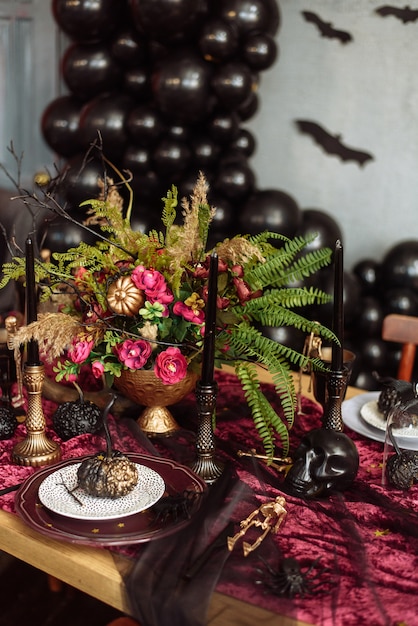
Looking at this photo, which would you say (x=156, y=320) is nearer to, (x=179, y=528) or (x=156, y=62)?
(x=179, y=528)

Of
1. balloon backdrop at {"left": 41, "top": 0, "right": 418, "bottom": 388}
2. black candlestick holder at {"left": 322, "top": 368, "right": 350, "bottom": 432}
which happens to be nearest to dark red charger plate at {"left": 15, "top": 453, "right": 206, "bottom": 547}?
black candlestick holder at {"left": 322, "top": 368, "right": 350, "bottom": 432}

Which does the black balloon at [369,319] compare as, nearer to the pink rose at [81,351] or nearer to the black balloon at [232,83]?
the black balloon at [232,83]

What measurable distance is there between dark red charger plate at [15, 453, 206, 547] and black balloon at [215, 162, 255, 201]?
6.54 ft

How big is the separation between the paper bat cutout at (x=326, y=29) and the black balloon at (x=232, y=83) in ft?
1.89

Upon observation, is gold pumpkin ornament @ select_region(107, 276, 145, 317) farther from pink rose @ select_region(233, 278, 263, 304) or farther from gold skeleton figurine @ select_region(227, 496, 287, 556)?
gold skeleton figurine @ select_region(227, 496, 287, 556)

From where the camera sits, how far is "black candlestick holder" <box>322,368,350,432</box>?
117 cm

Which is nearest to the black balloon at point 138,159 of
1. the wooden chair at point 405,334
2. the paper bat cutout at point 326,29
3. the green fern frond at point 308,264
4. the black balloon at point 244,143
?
the black balloon at point 244,143

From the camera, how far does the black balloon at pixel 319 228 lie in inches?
113

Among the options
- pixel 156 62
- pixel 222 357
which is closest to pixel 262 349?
pixel 222 357

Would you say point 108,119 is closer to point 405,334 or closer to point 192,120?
point 192,120

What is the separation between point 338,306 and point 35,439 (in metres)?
0.56

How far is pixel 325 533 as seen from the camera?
1.00 meters

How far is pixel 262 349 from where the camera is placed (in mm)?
1198

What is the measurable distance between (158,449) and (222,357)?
20 centimetres
